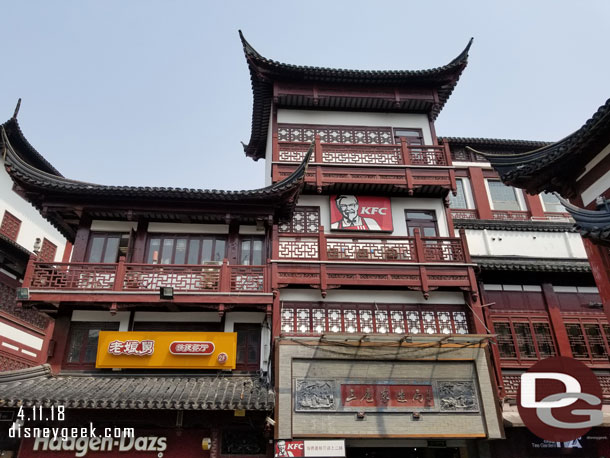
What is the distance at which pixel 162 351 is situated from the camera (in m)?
12.4

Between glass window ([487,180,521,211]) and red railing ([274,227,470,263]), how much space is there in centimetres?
640

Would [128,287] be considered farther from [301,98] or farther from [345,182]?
[301,98]

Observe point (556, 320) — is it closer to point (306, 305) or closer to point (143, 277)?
point (306, 305)

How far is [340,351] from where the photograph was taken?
39.8ft

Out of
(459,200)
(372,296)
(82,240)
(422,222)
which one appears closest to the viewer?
(372,296)

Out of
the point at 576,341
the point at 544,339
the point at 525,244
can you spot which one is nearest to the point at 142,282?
the point at 544,339

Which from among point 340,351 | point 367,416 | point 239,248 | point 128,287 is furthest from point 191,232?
point 367,416

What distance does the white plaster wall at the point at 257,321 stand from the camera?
12898 mm

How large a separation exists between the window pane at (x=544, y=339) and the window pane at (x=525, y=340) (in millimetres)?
223

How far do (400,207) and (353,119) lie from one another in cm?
409

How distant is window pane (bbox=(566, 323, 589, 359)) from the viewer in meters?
14.0

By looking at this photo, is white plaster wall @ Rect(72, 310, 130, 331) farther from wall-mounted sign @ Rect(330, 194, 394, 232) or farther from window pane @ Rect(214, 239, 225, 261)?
wall-mounted sign @ Rect(330, 194, 394, 232)

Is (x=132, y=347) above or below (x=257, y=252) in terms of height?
below

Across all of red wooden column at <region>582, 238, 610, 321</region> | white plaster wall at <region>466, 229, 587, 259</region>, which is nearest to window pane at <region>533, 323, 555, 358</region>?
white plaster wall at <region>466, 229, 587, 259</region>
